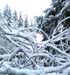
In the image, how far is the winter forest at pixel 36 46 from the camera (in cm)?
484

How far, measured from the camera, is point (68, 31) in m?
6.30

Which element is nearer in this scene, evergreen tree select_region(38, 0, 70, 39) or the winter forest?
the winter forest

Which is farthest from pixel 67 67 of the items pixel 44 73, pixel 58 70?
pixel 44 73

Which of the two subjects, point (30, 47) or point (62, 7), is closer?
point (30, 47)

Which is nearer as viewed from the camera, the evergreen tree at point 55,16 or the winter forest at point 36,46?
the winter forest at point 36,46

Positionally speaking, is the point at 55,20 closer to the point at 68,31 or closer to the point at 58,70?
the point at 68,31

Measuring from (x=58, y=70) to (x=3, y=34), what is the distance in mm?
1237

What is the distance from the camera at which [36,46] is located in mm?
5785

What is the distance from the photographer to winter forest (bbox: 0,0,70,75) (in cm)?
484

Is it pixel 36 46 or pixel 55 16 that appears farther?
pixel 55 16

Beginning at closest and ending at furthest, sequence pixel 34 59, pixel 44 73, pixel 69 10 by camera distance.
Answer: pixel 44 73
pixel 34 59
pixel 69 10

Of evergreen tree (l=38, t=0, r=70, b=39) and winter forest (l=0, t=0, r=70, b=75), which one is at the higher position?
evergreen tree (l=38, t=0, r=70, b=39)

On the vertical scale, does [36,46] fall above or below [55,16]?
below

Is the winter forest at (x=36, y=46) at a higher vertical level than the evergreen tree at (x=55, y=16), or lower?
lower
